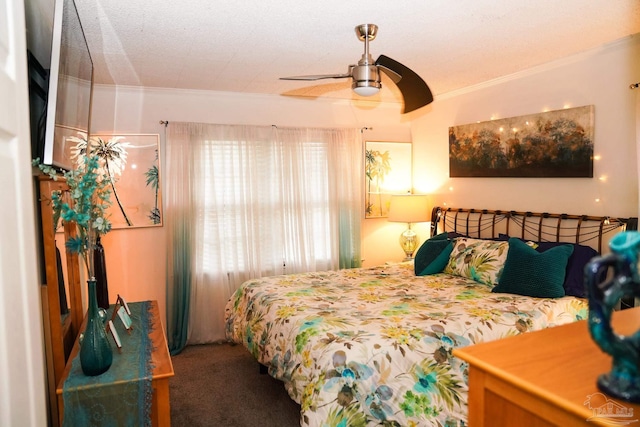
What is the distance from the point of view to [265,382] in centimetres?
354

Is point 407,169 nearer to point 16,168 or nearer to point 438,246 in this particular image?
point 438,246

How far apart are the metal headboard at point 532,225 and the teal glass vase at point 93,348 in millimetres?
3291

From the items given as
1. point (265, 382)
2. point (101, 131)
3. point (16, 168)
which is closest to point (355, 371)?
point (265, 382)

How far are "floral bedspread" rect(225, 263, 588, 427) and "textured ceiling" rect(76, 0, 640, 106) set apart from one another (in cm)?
175

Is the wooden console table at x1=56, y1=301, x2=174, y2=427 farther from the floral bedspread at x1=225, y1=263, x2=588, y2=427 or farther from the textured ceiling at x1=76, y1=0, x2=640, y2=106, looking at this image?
the textured ceiling at x1=76, y1=0, x2=640, y2=106

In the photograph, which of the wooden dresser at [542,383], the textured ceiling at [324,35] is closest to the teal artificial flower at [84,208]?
the textured ceiling at [324,35]

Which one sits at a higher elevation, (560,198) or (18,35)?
(18,35)

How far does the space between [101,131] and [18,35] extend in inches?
130

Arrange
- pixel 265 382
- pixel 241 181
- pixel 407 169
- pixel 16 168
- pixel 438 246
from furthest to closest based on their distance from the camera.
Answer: pixel 407 169 → pixel 241 181 → pixel 438 246 → pixel 265 382 → pixel 16 168

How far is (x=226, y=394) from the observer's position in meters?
3.36

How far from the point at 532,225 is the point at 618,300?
3.36 m

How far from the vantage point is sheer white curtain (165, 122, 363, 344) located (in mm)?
4328

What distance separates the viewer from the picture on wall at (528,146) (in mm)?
3502

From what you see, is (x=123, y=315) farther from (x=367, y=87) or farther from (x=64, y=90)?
(x=367, y=87)
